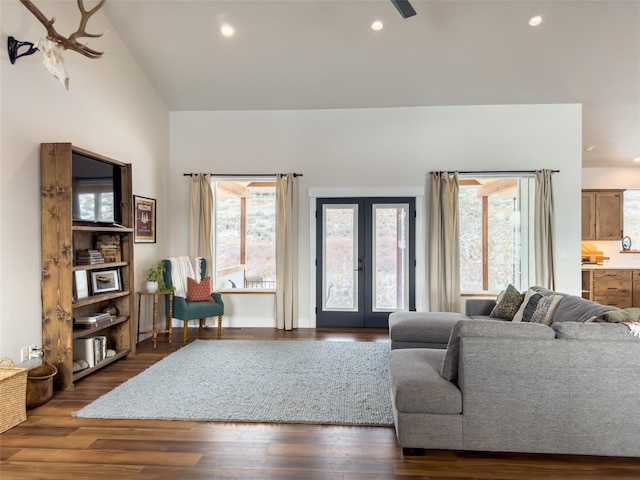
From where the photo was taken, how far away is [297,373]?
378 cm

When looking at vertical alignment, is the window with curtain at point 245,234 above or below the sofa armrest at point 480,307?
above

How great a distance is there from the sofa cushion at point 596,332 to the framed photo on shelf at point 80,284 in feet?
13.4

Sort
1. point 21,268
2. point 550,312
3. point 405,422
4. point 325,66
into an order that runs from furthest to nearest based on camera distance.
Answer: point 325,66
point 550,312
point 21,268
point 405,422

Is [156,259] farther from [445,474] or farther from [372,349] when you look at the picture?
[445,474]

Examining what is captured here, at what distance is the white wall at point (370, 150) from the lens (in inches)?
222

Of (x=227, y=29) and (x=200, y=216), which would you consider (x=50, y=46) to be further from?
(x=200, y=216)

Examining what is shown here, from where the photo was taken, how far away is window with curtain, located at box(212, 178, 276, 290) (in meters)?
6.11

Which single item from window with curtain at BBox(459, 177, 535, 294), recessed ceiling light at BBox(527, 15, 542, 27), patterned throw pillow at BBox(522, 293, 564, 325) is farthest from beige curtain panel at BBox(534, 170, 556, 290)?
recessed ceiling light at BBox(527, 15, 542, 27)

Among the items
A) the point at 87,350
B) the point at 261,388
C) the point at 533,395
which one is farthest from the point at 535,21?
the point at 87,350

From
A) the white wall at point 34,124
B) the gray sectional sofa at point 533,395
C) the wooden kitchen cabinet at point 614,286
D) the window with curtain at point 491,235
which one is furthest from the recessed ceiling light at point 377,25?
the wooden kitchen cabinet at point 614,286

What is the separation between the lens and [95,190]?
3.87 m

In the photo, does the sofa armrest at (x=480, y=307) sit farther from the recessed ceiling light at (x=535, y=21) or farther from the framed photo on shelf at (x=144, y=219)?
the framed photo on shelf at (x=144, y=219)

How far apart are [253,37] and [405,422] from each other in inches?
176

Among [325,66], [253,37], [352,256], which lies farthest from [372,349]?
[253,37]
